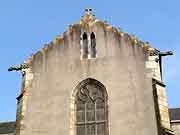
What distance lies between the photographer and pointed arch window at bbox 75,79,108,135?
578 inches

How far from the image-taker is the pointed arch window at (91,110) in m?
14.7

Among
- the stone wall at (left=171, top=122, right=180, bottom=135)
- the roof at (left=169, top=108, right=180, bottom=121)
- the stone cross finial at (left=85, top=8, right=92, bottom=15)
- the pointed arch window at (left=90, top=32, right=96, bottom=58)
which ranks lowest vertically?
the stone wall at (left=171, top=122, right=180, bottom=135)

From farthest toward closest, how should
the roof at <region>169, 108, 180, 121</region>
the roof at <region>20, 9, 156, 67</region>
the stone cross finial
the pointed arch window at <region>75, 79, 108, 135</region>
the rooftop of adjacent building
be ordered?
the rooftop of adjacent building
the roof at <region>169, 108, 180, 121</region>
the stone cross finial
the roof at <region>20, 9, 156, 67</region>
the pointed arch window at <region>75, 79, 108, 135</region>

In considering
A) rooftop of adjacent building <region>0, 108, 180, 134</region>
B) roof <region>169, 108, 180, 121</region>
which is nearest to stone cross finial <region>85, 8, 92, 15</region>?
rooftop of adjacent building <region>0, 108, 180, 134</region>

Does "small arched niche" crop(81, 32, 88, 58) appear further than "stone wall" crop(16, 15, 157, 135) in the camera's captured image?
Yes

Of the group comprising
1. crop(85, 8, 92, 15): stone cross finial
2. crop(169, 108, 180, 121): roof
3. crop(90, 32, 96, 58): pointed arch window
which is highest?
crop(85, 8, 92, 15): stone cross finial

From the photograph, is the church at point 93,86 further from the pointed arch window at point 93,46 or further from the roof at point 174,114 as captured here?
the roof at point 174,114

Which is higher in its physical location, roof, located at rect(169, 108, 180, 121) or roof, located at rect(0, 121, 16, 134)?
roof, located at rect(169, 108, 180, 121)

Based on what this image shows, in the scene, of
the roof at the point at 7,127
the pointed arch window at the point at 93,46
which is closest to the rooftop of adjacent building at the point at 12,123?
the roof at the point at 7,127

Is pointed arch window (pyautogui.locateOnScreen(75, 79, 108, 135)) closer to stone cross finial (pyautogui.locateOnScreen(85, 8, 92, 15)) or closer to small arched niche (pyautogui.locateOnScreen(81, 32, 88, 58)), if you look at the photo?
small arched niche (pyautogui.locateOnScreen(81, 32, 88, 58))

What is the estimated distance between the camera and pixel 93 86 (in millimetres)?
15602

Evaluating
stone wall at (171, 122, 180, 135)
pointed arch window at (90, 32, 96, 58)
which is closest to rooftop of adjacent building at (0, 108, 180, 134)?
stone wall at (171, 122, 180, 135)

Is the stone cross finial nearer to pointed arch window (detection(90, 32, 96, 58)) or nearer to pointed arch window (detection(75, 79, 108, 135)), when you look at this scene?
pointed arch window (detection(90, 32, 96, 58))

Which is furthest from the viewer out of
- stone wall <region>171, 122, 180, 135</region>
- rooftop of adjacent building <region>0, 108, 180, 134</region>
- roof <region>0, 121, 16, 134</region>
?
roof <region>0, 121, 16, 134</region>
